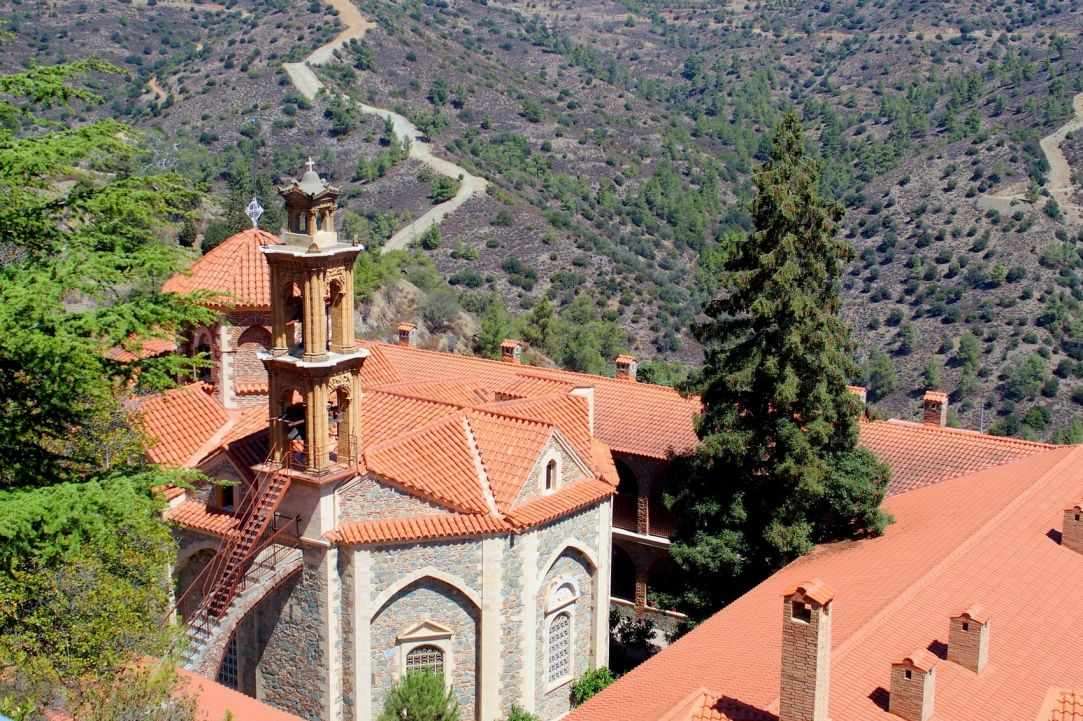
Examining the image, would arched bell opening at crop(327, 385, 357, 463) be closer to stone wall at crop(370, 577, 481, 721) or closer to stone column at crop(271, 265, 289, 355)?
stone column at crop(271, 265, 289, 355)

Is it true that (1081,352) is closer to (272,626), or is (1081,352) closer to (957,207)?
(957,207)

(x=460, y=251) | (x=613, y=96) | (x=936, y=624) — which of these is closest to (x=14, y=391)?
(x=936, y=624)

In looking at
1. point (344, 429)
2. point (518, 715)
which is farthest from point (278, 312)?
point (518, 715)

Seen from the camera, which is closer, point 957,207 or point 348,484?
point 348,484

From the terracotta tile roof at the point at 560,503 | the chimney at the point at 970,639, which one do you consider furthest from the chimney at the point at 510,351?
the chimney at the point at 970,639

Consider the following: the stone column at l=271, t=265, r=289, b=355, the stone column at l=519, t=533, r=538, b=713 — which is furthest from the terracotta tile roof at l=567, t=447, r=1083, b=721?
the stone column at l=271, t=265, r=289, b=355
